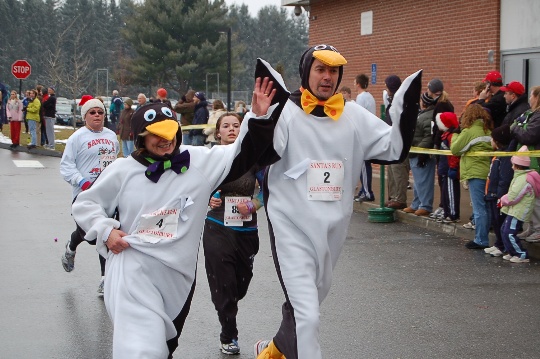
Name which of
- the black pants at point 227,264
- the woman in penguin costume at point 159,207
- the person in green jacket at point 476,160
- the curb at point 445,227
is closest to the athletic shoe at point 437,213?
the curb at point 445,227

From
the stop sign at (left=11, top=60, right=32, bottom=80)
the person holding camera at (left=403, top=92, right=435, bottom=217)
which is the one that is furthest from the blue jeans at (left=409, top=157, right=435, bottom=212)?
the stop sign at (left=11, top=60, right=32, bottom=80)

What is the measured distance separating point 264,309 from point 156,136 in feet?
11.4

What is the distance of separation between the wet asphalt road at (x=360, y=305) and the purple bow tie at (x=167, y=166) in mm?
2176

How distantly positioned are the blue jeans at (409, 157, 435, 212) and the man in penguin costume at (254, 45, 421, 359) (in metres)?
7.62

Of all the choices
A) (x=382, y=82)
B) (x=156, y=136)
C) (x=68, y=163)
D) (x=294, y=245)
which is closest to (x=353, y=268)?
(x=68, y=163)

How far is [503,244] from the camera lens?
10.6 metres

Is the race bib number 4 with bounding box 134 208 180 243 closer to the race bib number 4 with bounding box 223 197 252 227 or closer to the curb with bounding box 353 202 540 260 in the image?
the race bib number 4 with bounding box 223 197 252 227

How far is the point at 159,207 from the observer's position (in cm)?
500

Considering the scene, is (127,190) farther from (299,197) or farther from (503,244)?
(503,244)

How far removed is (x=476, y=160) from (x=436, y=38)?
24.9 ft

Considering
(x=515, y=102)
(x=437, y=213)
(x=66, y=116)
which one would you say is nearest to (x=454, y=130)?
(x=515, y=102)

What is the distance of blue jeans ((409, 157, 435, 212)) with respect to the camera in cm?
1312

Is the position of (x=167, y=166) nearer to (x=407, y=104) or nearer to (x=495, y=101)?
(x=407, y=104)

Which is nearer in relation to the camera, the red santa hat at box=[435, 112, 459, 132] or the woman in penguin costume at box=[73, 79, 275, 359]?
the woman in penguin costume at box=[73, 79, 275, 359]
